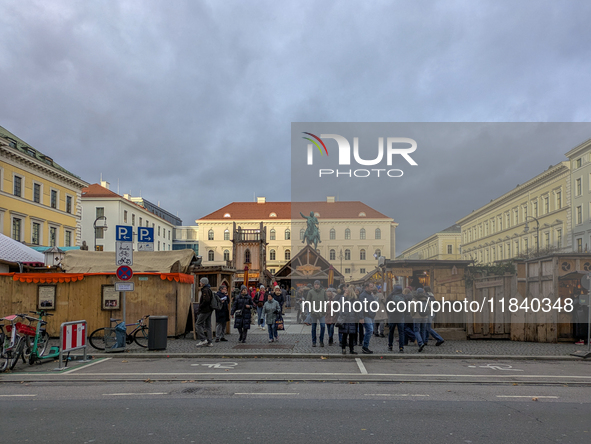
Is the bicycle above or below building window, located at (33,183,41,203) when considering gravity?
below

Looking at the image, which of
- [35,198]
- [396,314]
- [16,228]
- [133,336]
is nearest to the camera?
[396,314]

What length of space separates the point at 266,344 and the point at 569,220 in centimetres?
5903

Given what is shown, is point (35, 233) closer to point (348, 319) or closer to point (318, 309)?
point (318, 309)

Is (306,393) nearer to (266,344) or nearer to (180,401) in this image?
(180,401)

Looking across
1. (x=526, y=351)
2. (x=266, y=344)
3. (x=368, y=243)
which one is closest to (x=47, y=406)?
(x=266, y=344)

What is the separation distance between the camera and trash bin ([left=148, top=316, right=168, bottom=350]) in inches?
557

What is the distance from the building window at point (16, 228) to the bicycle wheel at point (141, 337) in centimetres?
3353

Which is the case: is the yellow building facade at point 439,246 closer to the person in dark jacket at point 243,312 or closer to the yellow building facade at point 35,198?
the yellow building facade at point 35,198

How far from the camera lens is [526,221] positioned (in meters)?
65.1

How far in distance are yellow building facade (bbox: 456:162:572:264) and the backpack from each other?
146ft

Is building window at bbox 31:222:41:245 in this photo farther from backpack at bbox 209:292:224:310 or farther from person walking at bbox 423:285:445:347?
person walking at bbox 423:285:445:347

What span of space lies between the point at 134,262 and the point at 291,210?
82.2 m

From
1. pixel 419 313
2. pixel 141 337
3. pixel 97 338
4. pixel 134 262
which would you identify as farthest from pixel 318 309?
pixel 134 262

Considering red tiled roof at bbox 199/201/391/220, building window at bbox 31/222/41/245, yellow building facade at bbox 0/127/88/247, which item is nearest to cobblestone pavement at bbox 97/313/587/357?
yellow building facade at bbox 0/127/88/247
